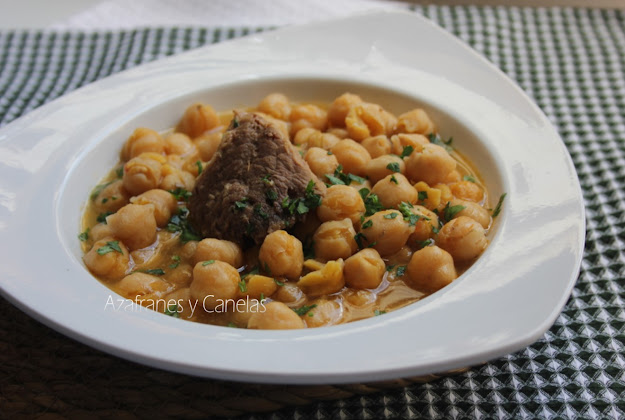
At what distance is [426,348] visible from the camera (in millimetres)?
2438

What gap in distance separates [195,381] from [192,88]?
211cm

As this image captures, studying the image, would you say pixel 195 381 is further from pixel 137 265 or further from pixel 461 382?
pixel 461 382

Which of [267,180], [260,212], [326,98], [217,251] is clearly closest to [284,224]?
[260,212]

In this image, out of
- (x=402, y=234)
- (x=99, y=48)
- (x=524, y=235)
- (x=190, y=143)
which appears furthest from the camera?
(x=99, y=48)

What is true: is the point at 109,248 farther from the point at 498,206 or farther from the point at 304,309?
the point at 498,206

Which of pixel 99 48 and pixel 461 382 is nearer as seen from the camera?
pixel 461 382

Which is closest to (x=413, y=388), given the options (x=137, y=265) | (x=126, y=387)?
(x=126, y=387)

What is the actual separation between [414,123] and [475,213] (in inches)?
33.9

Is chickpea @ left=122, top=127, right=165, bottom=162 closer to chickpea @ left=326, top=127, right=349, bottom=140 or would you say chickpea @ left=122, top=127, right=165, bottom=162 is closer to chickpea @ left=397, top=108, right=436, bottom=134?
chickpea @ left=326, top=127, right=349, bottom=140

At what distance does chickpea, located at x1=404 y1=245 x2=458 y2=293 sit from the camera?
307 cm

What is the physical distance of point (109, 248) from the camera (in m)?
3.19

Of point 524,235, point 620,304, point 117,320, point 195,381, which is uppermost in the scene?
point 117,320

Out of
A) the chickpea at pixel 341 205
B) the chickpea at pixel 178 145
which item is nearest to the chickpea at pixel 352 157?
the chickpea at pixel 341 205

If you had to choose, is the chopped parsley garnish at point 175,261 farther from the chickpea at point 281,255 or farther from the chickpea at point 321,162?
the chickpea at point 321,162
